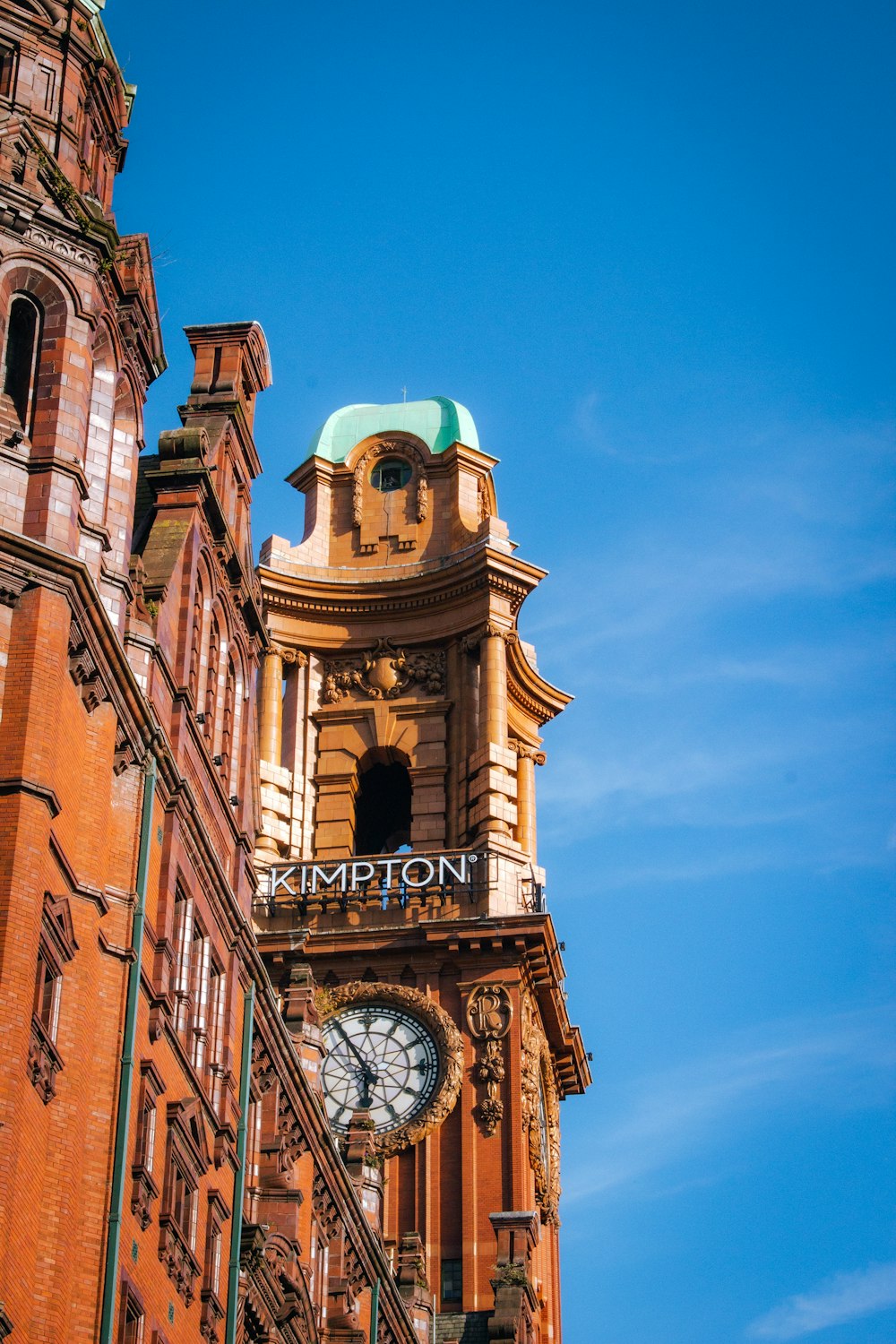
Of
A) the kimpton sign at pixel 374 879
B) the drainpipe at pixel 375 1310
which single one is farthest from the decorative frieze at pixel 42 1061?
the kimpton sign at pixel 374 879

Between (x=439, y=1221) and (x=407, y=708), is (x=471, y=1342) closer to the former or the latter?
(x=439, y=1221)

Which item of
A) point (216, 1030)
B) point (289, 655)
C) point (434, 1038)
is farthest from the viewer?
point (289, 655)

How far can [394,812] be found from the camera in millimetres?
84812

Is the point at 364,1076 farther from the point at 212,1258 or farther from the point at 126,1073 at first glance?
the point at 126,1073

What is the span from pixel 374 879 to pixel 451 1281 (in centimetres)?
1141

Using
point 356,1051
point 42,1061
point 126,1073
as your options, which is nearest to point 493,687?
point 356,1051

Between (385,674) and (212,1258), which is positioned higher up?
(385,674)

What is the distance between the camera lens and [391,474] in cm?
8619

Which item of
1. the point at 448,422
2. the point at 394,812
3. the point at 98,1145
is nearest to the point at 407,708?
the point at 394,812

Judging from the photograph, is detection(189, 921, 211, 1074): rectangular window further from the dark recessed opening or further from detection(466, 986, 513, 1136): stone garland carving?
detection(466, 986, 513, 1136): stone garland carving

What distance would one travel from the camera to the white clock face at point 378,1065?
237 feet

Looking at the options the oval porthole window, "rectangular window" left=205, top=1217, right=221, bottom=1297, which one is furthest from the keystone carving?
"rectangular window" left=205, top=1217, right=221, bottom=1297

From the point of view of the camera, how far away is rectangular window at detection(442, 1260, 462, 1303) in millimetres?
68500

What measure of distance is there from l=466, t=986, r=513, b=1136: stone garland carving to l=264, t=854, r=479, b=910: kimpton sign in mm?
3195
